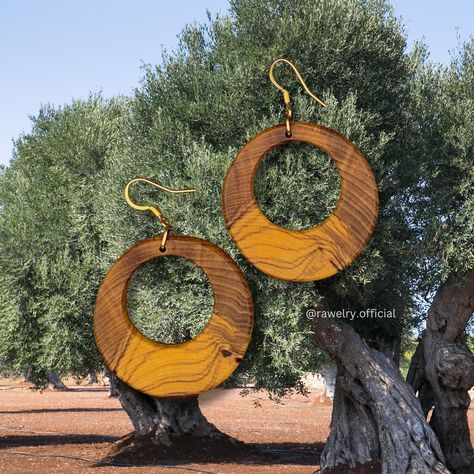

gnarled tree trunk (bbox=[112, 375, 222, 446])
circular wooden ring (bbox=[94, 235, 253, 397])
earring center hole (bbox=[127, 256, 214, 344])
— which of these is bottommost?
circular wooden ring (bbox=[94, 235, 253, 397])

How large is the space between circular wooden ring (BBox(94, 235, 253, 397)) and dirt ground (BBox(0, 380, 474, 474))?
12.9 m

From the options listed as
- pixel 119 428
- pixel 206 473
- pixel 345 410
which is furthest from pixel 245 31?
pixel 119 428

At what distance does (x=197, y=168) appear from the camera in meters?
15.3

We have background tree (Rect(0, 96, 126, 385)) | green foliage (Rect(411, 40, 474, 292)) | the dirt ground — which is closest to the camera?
green foliage (Rect(411, 40, 474, 292))

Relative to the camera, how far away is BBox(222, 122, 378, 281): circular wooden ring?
20.4 ft

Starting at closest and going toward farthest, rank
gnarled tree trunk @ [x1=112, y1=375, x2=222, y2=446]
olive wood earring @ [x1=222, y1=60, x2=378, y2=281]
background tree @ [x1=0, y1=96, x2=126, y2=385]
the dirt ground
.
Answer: olive wood earring @ [x1=222, y1=60, x2=378, y2=281] < background tree @ [x1=0, y1=96, x2=126, y2=385] < the dirt ground < gnarled tree trunk @ [x1=112, y1=375, x2=222, y2=446]

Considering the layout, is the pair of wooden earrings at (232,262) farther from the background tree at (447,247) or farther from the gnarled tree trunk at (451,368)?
the gnarled tree trunk at (451,368)

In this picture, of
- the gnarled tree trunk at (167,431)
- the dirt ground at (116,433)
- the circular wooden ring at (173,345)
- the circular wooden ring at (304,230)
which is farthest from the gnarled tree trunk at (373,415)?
the circular wooden ring at (173,345)

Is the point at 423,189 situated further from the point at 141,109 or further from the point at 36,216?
the point at 36,216

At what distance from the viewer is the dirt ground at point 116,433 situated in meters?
23.0

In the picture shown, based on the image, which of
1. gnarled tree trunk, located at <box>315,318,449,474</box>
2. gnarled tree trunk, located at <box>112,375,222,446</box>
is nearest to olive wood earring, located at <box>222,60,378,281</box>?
gnarled tree trunk, located at <box>315,318,449,474</box>

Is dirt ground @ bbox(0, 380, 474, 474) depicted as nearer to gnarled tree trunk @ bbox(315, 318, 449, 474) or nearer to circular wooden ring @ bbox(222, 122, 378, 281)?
gnarled tree trunk @ bbox(315, 318, 449, 474)

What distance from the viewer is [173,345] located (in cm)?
603

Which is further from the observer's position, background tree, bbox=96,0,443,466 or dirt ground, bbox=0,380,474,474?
dirt ground, bbox=0,380,474,474
